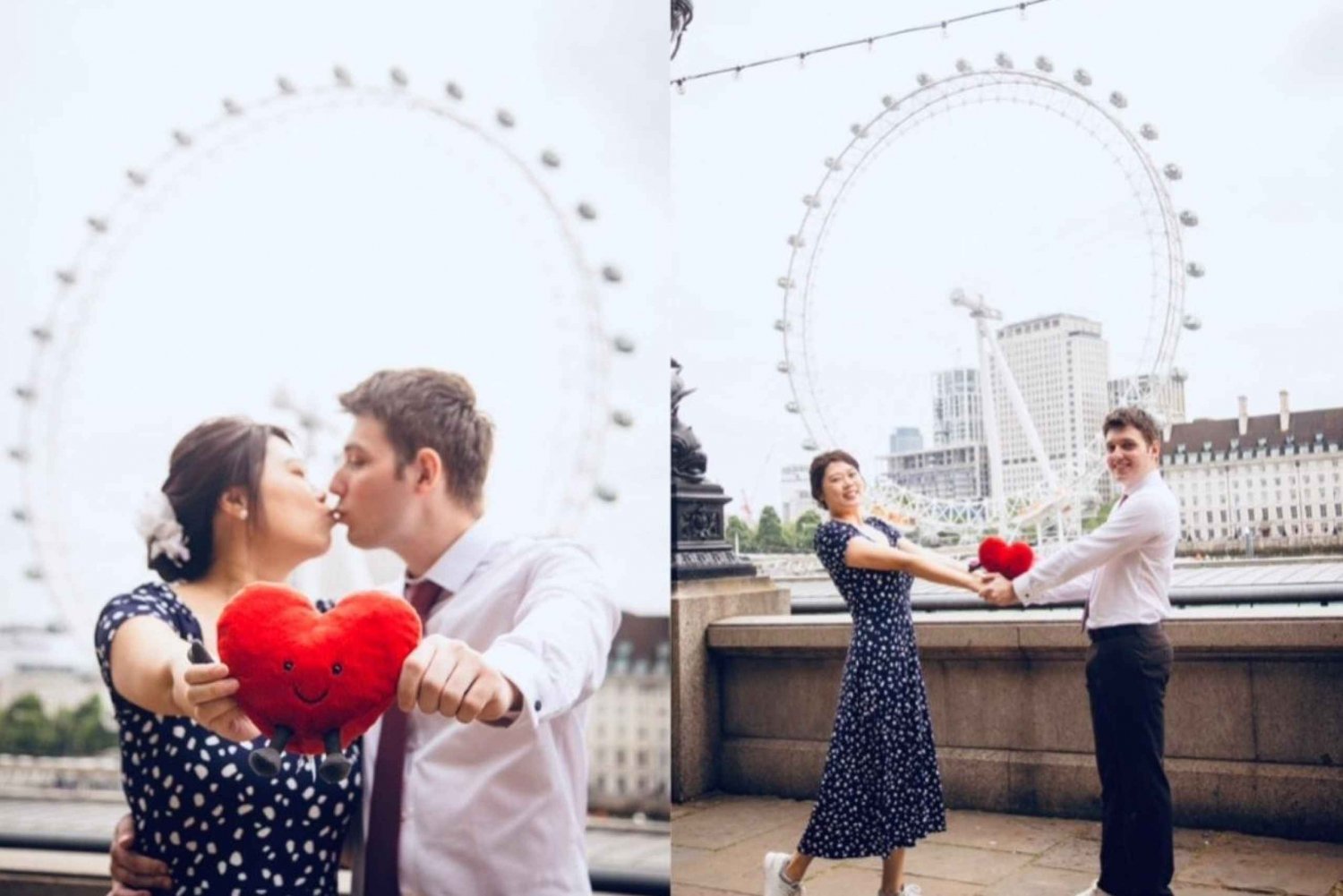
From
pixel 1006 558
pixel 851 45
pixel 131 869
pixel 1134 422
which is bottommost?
pixel 131 869

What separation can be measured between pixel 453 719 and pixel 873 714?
1.04m

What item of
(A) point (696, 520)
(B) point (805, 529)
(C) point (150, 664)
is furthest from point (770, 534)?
(C) point (150, 664)

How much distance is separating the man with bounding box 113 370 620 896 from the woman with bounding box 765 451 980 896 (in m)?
0.80

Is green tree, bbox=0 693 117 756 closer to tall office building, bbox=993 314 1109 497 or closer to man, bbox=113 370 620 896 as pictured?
man, bbox=113 370 620 896

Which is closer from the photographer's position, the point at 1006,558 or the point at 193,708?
the point at 193,708

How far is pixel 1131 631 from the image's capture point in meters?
2.11

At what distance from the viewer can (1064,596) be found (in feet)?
7.34

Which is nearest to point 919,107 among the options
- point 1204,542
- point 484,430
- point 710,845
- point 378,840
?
point 1204,542

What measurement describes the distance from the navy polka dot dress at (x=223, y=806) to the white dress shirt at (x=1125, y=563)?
1.18 meters

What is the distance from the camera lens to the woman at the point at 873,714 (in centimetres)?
225

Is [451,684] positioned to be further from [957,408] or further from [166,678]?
[957,408]

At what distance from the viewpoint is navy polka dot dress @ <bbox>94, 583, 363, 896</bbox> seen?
1.42 metres

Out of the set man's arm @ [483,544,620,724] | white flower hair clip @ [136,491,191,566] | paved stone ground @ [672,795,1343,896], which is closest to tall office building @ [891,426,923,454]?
paved stone ground @ [672,795,1343,896]

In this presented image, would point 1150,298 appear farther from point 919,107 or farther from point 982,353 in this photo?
point 919,107
